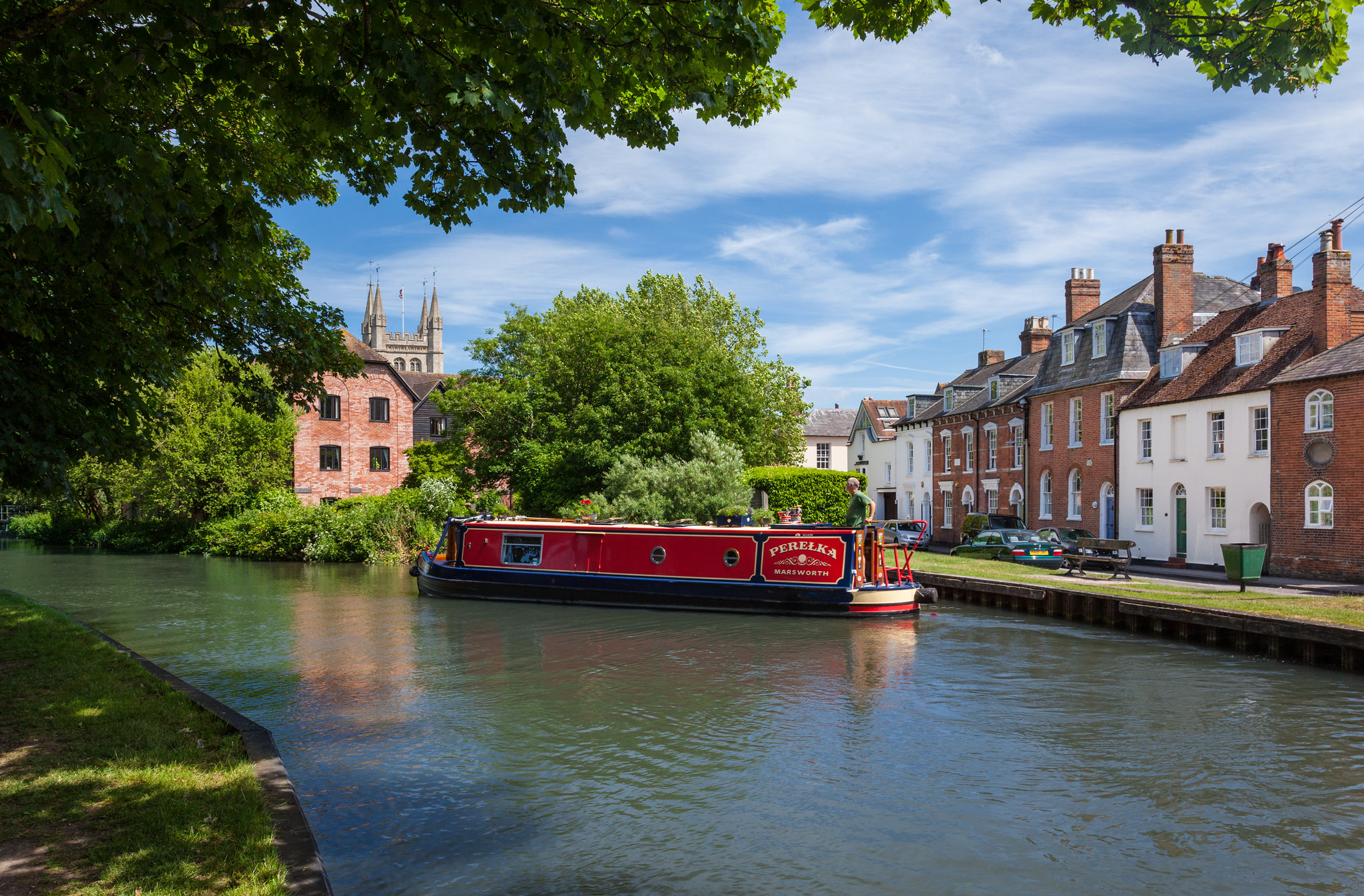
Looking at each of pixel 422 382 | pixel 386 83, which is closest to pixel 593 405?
pixel 386 83

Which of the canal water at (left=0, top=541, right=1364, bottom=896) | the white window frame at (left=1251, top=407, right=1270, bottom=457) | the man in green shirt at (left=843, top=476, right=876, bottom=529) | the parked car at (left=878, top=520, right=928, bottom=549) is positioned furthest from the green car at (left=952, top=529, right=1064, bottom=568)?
the canal water at (left=0, top=541, right=1364, bottom=896)

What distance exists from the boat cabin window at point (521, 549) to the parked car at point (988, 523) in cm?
2061

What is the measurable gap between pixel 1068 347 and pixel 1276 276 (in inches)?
306

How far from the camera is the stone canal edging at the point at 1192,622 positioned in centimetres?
1421

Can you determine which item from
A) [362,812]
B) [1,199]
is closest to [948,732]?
[362,812]

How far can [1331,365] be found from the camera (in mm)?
24922

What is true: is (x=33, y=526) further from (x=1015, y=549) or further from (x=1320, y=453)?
(x=1320, y=453)

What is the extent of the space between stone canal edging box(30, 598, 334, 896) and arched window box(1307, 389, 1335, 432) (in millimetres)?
27007

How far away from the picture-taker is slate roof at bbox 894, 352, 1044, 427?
42438 millimetres

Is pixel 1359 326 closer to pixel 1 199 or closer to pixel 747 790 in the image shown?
pixel 747 790

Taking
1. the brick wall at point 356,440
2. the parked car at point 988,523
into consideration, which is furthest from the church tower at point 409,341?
the parked car at point 988,523

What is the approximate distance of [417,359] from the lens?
113312 millimetres

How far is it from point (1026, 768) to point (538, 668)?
7739 mm

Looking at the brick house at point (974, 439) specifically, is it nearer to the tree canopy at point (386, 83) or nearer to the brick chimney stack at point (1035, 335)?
the brick chimney stack at point (1035, 335)
